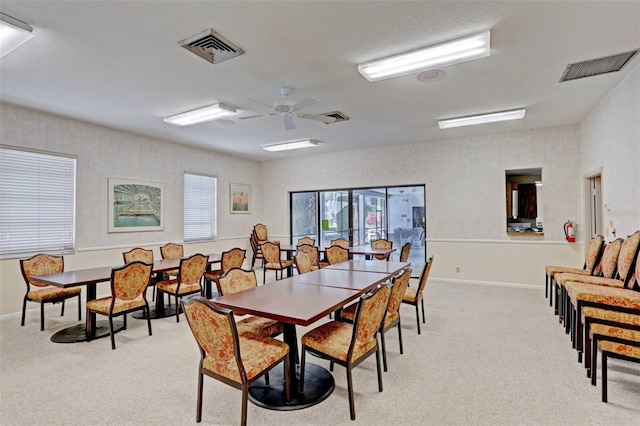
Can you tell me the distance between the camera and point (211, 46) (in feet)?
9.85

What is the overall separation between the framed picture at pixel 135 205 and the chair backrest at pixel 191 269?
235 centimetres

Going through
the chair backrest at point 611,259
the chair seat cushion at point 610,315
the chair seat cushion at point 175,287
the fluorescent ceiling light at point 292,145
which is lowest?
the chair seat cushion at point 175,287

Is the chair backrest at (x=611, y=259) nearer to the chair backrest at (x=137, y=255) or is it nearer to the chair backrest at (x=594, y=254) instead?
the chair backrest at (x=594, y=254)

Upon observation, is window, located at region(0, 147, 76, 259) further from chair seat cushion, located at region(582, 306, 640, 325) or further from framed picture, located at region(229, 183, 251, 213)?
chair seat cushion, located at region(582, 306, 640, 325)

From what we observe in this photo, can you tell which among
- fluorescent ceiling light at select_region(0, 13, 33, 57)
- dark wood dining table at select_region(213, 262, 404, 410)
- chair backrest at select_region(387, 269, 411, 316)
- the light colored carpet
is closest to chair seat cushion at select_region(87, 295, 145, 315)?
the light colored carpet

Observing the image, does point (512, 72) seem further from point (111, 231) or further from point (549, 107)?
point (111, 231)

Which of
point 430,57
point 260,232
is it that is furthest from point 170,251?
point 430,57

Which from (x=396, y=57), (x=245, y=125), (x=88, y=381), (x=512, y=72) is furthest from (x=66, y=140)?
(x=512, y=72)

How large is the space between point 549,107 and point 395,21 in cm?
352

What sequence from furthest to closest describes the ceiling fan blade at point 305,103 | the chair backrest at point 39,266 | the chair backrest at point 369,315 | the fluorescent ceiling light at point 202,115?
the fluorescent ceiling light at point 202,115, the chair backrest at point 39,266, the ceiling fan blade at point 305,103, the chair backrest at point 369,315

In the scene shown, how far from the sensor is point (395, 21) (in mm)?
2639

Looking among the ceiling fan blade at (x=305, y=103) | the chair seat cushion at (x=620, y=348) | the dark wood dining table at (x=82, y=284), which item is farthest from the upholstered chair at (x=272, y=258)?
the chair seat cushion at (x=620, y=348)

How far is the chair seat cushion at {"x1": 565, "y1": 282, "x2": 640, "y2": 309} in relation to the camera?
8.29 feet

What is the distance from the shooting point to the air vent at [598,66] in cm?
326
